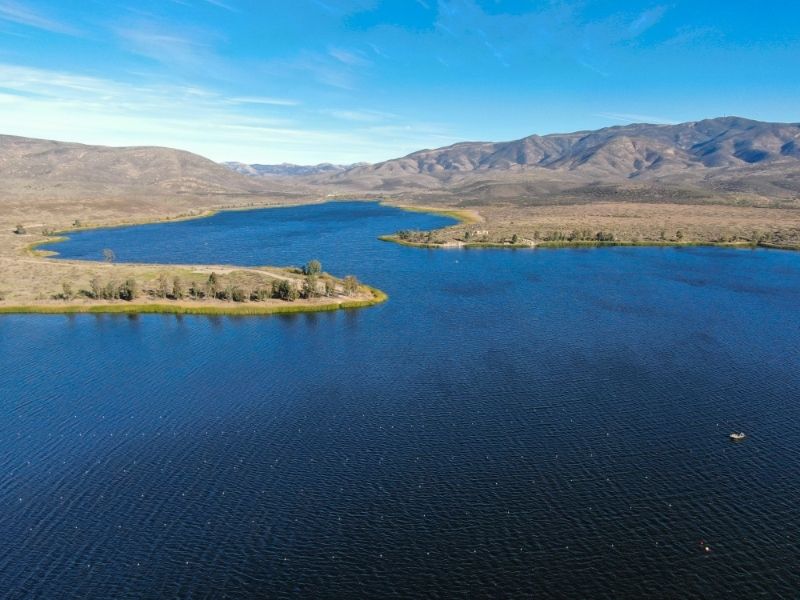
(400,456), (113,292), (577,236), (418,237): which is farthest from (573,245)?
(400,456)

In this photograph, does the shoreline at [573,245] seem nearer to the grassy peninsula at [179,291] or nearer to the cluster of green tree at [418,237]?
the cluster of green tree at [418,237]

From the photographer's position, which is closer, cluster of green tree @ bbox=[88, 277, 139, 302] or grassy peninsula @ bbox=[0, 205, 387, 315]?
grassy peninsula @ bbox=[0, 205, 387, 315]

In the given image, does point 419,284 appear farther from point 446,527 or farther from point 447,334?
point 446,527

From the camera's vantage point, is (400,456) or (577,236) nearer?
(400,456)

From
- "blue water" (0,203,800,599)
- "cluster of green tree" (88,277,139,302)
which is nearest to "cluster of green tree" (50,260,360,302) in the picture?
"cluster of green tree" (88,277,139,302)

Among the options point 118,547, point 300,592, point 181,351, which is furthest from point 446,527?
point 181,351

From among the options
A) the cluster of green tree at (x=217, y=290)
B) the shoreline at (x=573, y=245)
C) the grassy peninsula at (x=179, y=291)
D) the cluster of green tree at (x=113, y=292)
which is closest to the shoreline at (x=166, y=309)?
the grassy peninsula at (x=179, y=291)

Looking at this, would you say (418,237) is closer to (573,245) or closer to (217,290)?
(573,245)

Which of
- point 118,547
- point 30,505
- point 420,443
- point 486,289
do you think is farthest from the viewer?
point 486,289

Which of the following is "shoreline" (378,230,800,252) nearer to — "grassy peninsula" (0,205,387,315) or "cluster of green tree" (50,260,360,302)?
"grassy peninsula" (0,205,387,315)
